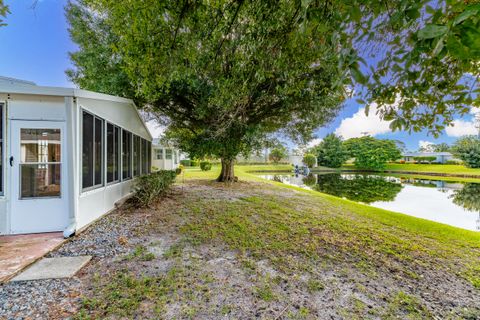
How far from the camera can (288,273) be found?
294 cm

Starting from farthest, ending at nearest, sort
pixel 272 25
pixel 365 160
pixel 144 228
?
Result: pixel 365 160, pixel 144 228, pixel 272 25

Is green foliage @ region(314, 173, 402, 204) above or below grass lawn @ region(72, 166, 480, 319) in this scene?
below

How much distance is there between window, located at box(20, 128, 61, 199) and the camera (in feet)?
13.0

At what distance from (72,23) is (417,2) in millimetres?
9564

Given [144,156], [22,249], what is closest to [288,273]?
[22,249]

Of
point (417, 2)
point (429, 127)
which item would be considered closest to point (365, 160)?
point (429, 127)

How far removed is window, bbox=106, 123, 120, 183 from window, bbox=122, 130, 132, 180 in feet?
1.66

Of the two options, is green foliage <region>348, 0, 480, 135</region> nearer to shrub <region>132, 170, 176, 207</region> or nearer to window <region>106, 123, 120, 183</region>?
window <region>106, 123, 120, 183</region>

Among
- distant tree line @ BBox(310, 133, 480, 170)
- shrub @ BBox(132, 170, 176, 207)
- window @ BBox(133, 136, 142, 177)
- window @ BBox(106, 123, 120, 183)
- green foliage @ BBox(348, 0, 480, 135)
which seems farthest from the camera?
distant tree line @ BBox(310, 133, 480, 170)

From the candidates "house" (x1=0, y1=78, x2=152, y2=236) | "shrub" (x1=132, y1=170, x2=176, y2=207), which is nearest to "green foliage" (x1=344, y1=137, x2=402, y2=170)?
"shrub" (x1=132, y1=170, x2=176, y2=207)

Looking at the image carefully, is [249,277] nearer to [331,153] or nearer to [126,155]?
[126,155]

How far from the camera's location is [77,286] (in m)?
2.54

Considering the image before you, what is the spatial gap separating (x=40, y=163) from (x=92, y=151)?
0.88 m

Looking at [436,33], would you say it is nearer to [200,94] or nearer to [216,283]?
[216,283]
